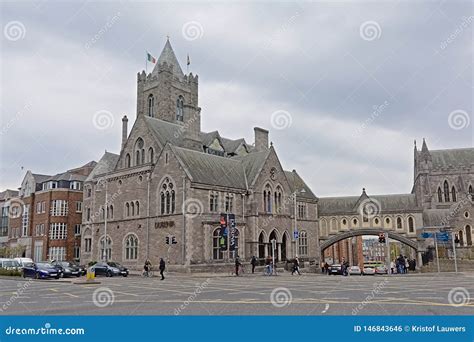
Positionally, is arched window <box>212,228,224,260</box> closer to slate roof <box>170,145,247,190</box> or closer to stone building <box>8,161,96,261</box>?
slate roof <box>170,145,247,190</box>

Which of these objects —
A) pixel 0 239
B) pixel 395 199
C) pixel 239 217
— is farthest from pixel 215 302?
pixel 0 239

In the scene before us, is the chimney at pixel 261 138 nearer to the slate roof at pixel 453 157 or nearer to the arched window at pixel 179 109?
the arched window at pixel 179 109

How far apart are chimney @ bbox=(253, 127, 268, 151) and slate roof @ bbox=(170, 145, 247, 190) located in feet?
21.6

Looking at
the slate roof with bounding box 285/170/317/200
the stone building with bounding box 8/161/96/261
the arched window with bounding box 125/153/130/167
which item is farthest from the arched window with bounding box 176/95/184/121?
the stone building with bounding box 8/161/96/261

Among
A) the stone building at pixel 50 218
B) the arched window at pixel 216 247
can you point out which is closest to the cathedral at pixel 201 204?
the arched window at pixel 216 247

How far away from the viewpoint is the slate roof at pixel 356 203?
6631 centimetres

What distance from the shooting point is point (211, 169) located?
158 ft

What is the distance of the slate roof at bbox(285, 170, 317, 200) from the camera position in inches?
2454

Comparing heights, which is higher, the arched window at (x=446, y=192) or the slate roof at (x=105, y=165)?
the slate roof at (x=105, y=165)

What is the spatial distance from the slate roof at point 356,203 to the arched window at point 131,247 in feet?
104

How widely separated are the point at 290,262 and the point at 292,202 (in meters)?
9.63

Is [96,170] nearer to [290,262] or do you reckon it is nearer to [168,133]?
[168,133]

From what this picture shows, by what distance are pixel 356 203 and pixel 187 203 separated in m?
34.3

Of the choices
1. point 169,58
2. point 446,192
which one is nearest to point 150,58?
point 169,58
